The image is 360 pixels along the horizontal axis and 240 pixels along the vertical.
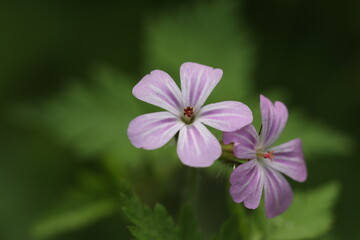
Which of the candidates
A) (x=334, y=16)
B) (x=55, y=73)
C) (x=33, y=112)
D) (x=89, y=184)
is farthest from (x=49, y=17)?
(x=334, y=16)

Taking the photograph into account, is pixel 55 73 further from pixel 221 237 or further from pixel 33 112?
pixel 221 237

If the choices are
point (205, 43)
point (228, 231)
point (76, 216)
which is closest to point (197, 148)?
point (228, 231)

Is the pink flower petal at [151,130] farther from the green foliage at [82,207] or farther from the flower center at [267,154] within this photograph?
the green foliage at [82,207]

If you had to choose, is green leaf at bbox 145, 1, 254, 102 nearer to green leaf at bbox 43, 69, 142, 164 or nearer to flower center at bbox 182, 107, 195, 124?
green leaf at bbox 43, 69, 142, 164

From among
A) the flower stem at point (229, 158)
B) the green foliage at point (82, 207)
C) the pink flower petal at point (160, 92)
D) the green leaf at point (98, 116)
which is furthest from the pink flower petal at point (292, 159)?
the green leaf at point (98, 116)

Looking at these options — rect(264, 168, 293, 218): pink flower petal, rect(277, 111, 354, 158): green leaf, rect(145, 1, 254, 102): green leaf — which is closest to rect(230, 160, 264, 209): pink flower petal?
rect(264, 168, 293, 218): pink flower petal

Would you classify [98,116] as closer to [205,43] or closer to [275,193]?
[205,43]
